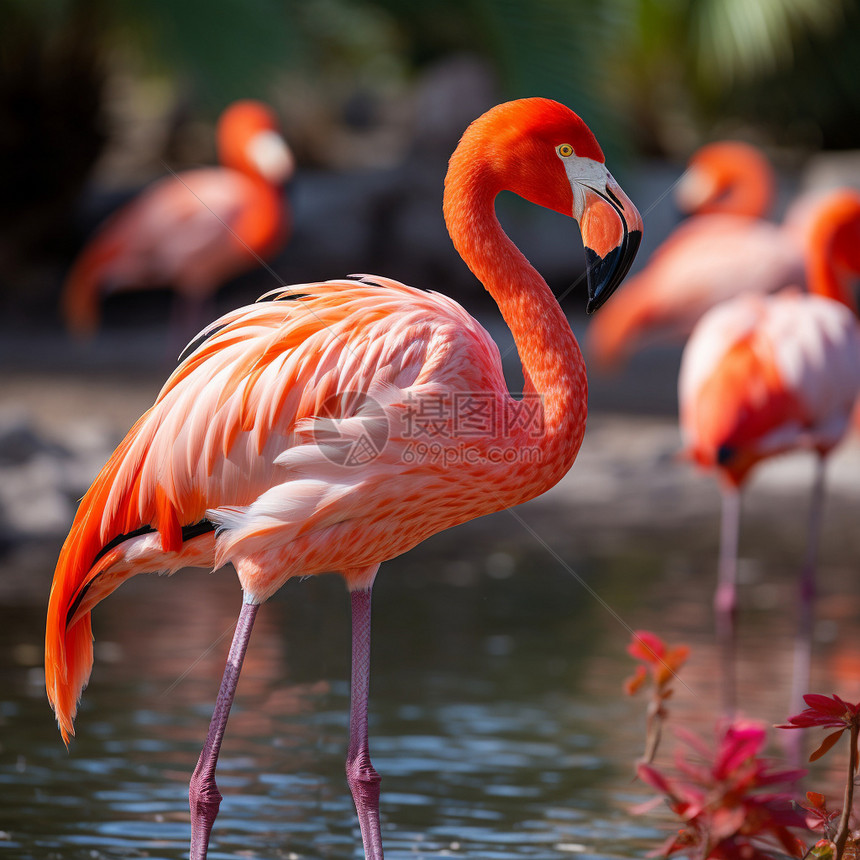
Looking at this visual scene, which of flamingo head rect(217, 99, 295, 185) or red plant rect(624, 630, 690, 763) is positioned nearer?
red plant rect(624, 630, 690, 763)

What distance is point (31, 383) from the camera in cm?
859

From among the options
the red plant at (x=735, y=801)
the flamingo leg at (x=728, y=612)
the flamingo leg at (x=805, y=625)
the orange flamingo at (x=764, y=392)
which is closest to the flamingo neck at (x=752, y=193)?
the orange flamingo at (x=764, y=392)

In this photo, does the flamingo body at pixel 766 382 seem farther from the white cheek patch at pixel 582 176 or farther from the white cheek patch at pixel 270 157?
the white cheek patch at pixel 270 157

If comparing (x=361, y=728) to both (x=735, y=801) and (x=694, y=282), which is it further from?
(x=694, y=282)

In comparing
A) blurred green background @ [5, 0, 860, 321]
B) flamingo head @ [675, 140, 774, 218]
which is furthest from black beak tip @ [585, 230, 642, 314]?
blurred green background @ [5, 0, 860, 321]

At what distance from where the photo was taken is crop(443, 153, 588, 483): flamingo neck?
2.56m

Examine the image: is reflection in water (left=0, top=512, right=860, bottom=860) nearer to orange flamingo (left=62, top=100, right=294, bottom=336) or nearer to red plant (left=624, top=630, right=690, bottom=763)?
red plant (left=624, top=630, right=690, bottom=763)

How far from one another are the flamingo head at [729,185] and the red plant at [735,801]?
6.36 meters

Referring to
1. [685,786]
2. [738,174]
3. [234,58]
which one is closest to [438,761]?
[685,786]

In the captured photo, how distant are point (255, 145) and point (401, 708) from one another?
6284 mm

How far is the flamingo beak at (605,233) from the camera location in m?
2.49

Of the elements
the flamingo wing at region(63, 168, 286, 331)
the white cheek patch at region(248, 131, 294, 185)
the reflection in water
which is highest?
the white cheek patch at region(248, 131, 294, 185)

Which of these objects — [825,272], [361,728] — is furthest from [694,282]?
[361,728]

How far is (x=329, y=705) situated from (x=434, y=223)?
8.13m
